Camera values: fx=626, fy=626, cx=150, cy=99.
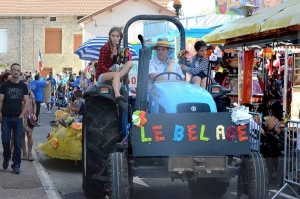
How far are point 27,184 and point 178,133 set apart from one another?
11.6 feet

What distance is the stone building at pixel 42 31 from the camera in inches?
1934

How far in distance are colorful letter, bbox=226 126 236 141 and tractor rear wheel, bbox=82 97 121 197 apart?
158 cm

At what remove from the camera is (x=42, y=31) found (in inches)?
1939

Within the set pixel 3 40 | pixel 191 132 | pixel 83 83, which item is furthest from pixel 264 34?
pixel 3 40

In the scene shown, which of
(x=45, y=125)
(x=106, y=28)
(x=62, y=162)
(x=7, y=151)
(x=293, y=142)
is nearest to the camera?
(x=293, y=142)

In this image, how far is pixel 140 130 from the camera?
22.7ft

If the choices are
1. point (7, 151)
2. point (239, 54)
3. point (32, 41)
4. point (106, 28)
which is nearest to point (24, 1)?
point (32, 41)

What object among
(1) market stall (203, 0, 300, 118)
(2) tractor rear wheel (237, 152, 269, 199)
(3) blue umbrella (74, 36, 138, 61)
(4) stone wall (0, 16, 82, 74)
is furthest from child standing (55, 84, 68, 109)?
(2) tractor rear wheel (237, 152, 269, 199)

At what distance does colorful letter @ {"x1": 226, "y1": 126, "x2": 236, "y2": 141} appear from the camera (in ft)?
23.1

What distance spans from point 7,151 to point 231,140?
502cm

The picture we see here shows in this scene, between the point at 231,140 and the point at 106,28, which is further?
the point at 106,28

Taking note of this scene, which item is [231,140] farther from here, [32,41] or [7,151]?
[32,41]

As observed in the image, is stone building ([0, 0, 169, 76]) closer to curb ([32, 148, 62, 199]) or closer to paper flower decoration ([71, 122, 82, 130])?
curb ([32, 148, 62, 199])

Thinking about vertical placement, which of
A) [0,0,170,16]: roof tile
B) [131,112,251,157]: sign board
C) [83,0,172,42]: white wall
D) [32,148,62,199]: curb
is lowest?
[32,148,62,199]: curb
